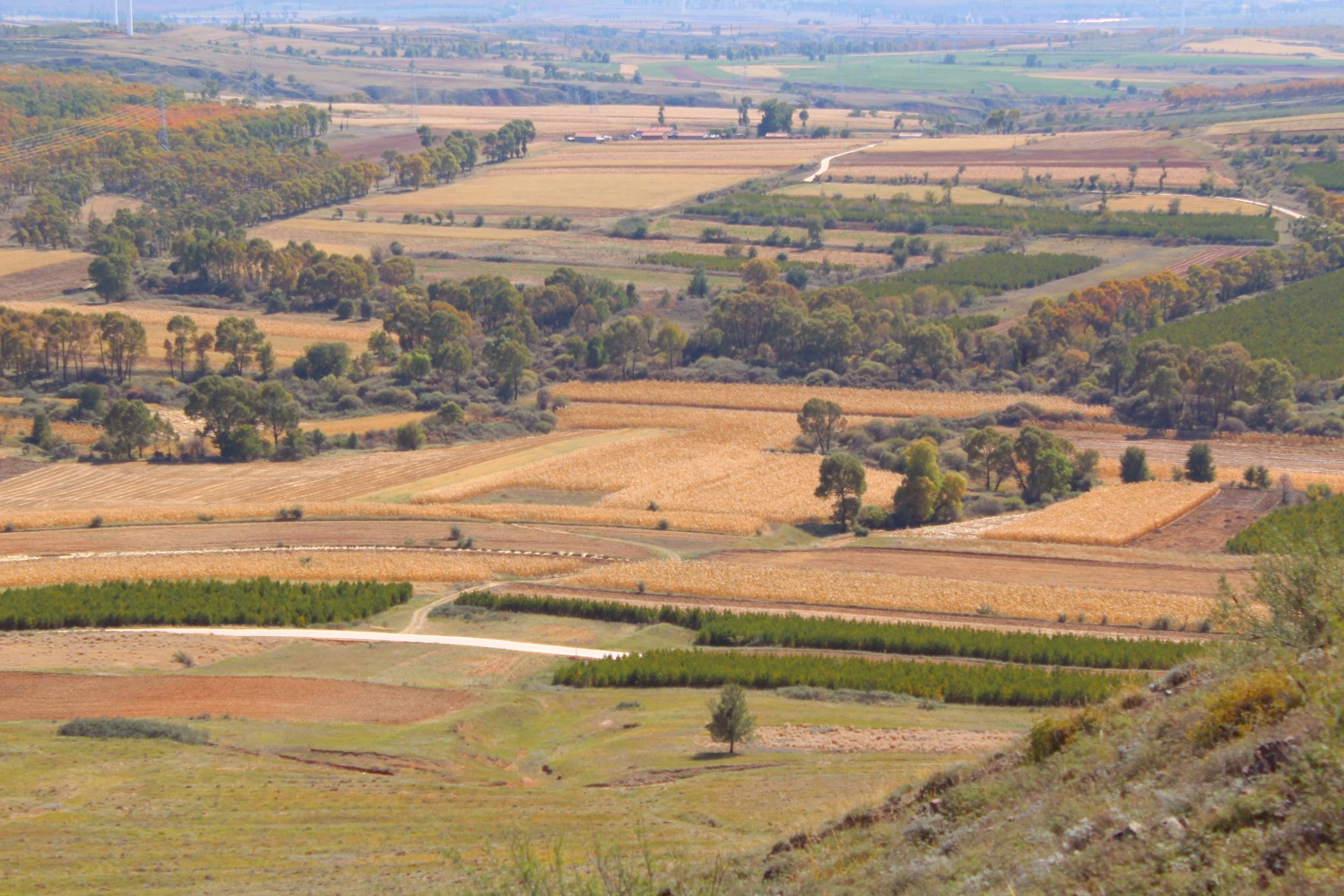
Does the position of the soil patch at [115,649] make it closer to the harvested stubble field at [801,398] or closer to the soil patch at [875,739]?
the soil patch at [875,739]

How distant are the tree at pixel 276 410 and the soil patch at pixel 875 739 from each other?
49.3 metres

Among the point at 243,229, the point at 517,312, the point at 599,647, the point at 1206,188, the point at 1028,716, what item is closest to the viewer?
the point at 1028,716

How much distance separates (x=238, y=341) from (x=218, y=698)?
60.0 meters

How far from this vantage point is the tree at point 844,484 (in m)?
63.6

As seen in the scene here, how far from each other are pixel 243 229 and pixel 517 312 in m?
50.3

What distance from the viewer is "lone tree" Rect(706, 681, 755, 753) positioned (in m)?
32.5

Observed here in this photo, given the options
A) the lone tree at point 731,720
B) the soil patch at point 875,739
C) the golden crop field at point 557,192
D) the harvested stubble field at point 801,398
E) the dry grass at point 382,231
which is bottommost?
the harvested stubble field at point 801,398

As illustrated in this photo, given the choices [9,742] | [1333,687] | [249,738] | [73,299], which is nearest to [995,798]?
[1333,687]

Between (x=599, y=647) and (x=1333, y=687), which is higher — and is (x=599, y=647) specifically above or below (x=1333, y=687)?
below

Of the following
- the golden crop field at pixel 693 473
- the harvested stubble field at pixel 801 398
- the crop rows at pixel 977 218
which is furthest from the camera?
the crop rows at pixel 977 218

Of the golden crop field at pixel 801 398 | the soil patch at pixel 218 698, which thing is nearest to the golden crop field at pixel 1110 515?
the golden crop field at pixel 801 398

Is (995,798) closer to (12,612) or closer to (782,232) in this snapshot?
(12,612)

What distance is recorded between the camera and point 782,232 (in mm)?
151625

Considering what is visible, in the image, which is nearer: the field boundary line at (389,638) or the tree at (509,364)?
the field boundary line at (389,638)
